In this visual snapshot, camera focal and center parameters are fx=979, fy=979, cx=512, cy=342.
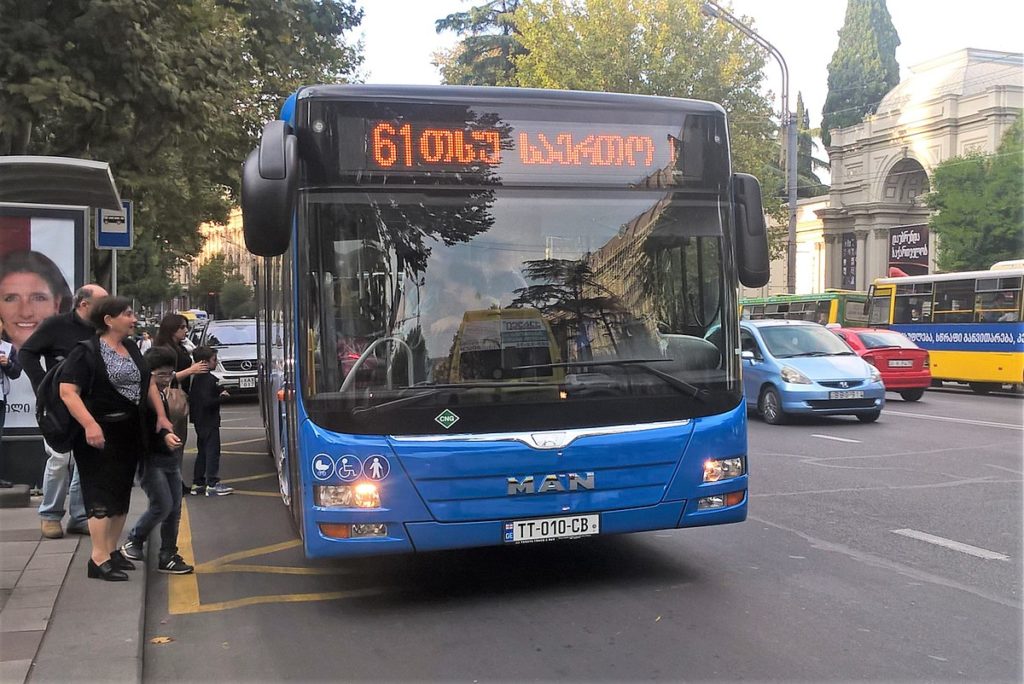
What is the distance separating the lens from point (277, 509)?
8.72m

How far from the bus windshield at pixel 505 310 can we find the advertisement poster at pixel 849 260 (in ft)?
184

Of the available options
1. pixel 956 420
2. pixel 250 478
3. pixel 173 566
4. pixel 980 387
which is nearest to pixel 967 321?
pixel 980 387

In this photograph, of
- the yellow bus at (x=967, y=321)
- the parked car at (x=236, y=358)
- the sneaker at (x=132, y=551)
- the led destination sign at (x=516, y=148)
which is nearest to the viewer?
the led destination sign at (x=516, y=148)

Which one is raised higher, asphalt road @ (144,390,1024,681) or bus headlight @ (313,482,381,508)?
bus headlight @ (313,482,381,508)

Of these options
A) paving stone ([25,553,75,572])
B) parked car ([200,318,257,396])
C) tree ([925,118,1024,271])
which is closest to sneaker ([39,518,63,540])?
paving stone ([25,553,75,572])

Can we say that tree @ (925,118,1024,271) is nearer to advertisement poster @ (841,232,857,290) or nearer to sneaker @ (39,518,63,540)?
advertisement poster @ (841,232,857,290)

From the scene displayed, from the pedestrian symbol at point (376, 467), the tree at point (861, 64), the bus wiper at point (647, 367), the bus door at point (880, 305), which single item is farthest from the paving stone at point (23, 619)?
the tree at point (861, 64)

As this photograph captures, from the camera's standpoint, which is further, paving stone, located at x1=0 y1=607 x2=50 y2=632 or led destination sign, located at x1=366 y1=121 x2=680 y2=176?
led destination sign, located at x1=366 y1=121 x2=680 y2=176

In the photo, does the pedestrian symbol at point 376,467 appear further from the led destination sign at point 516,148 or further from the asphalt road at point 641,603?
the led destination sign at point 516,148

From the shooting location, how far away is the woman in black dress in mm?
5551

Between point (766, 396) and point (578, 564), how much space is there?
939 centimetres

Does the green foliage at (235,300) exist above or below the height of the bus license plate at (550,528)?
above

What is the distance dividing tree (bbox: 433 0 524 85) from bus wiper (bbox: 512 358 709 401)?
35.0 meters

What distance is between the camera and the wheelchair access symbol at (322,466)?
16.7 ft
